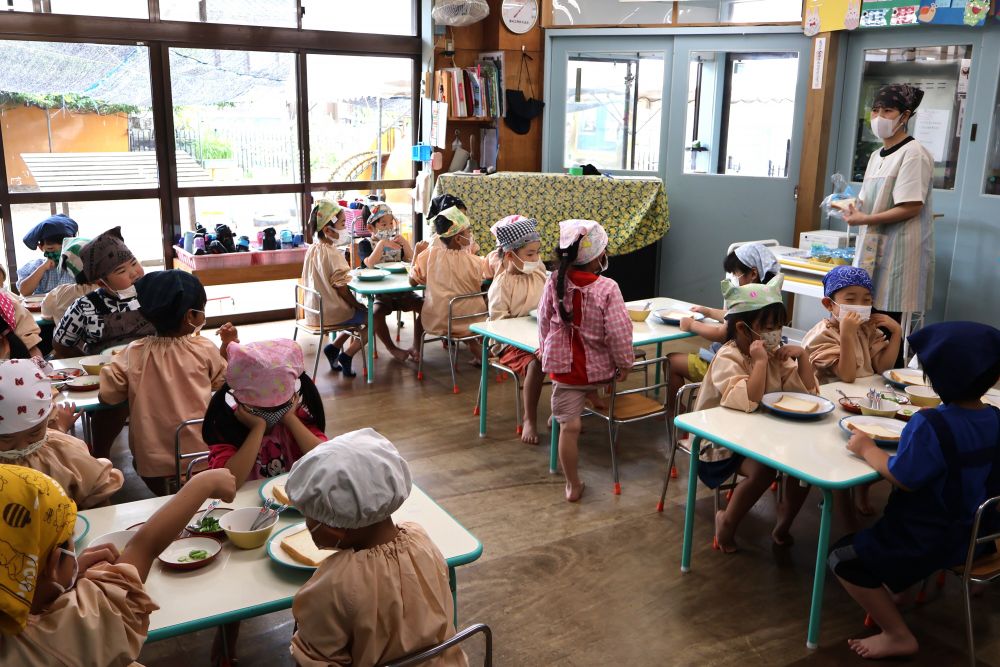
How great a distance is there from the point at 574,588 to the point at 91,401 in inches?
81.0

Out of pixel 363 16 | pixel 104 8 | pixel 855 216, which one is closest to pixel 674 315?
pixel 855 216

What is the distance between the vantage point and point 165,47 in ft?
22.0

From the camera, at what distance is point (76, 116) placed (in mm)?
6594

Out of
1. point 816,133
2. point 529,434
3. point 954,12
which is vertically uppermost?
point 954,12

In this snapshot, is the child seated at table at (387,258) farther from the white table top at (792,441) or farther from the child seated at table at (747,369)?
the white table top at (792,441)

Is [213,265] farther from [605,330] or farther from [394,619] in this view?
[394,619]

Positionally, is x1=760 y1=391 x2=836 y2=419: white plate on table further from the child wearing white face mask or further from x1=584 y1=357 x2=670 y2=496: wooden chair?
x1=584 y1=357 x2=670 y2=496: wooden chair

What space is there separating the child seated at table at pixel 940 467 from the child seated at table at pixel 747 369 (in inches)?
25.9

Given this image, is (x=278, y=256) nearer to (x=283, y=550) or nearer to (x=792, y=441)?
(x=792, y=441)

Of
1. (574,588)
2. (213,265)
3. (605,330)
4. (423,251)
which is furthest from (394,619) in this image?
(213,265)

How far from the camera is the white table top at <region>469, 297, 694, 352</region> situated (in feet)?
14.4

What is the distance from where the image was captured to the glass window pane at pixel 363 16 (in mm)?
7383

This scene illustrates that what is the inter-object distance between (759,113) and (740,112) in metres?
0.18

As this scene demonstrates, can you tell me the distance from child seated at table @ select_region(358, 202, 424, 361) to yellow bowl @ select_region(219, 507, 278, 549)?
3.92 m
